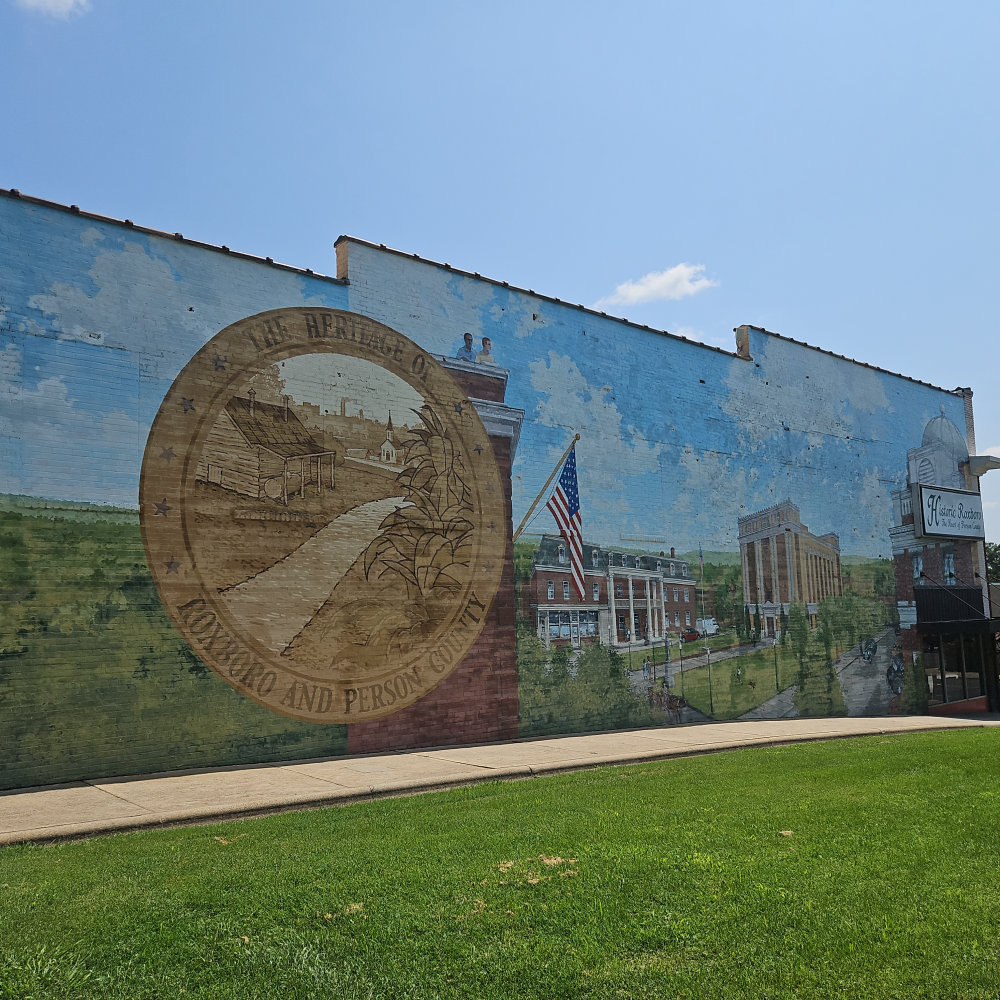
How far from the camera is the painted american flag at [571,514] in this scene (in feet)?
53.7

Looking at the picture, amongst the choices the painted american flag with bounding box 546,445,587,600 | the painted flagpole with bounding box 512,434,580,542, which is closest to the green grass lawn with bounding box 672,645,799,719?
the painted american flag with bounding box 546,445,587,600

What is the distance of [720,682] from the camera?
62.0 ft

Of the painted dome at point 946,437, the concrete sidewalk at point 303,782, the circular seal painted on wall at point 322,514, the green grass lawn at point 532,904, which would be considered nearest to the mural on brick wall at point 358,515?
the circular seal painted on wall at point 322,514

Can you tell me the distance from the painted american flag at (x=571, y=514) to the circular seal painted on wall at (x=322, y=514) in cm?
146

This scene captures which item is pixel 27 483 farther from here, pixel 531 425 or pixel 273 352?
pixel 531 425

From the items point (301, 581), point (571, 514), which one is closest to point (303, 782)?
point (301, 581)

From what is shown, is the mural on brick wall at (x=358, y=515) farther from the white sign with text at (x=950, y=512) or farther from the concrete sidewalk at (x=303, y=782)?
the white sign with text at (x=950, y=512)

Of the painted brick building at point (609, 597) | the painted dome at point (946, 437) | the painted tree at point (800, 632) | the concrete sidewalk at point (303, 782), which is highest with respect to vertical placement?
the painted dome at point (946, 437)

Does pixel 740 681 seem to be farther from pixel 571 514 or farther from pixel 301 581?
pixel 301 581

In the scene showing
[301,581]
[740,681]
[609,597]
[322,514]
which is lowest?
[740,681]

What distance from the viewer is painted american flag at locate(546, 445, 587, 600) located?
53.7 ft

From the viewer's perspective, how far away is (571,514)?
16.6 metres

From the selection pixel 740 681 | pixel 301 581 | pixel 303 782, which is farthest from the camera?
pixel 740 681

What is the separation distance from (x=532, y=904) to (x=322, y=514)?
28.6 ft
